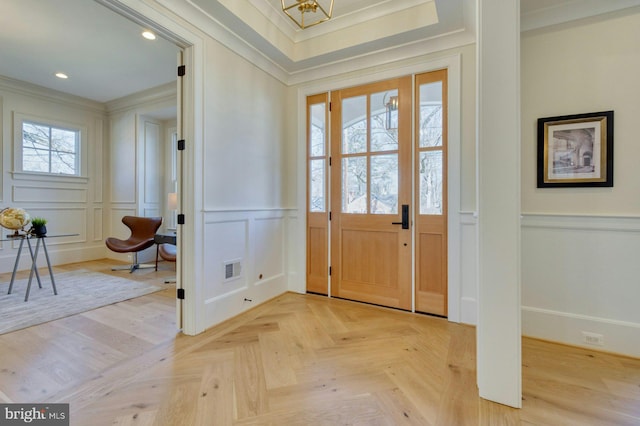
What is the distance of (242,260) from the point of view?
2910mm

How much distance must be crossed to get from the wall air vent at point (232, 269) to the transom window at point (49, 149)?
440cm

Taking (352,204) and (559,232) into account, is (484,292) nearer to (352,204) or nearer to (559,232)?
(559,232)

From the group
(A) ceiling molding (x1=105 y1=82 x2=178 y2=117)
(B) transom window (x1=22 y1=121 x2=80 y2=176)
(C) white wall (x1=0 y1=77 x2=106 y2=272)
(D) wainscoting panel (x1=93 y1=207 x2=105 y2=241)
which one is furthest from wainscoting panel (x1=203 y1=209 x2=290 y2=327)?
(B) transom window (x1=22 y1=121 x2=80 y2=176)

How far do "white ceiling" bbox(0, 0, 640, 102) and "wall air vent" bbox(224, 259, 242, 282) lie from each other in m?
2.14

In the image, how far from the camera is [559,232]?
230 centimetres

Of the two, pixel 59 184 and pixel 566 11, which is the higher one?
pixel 566 11

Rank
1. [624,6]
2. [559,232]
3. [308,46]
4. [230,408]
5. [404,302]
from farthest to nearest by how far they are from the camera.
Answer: [308,46] < [404,302] < [559,232] < [624,6] < [230,408]

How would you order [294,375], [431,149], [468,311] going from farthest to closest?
[431,149], [468,311], [294,375]

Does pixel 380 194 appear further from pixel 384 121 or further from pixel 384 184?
pixel 384 121

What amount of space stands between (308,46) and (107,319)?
3455mm

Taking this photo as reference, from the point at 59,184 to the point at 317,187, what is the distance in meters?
4.74

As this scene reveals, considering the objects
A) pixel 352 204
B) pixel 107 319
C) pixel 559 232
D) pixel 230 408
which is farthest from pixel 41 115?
pixel 559 232

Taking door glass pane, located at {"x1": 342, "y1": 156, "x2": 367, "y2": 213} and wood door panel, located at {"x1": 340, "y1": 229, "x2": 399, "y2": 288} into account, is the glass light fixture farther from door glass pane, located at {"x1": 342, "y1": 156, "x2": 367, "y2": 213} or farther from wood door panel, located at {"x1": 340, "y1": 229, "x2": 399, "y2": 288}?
wood door panel, located at {"x1": 340, "y1": 229, "x2": 399, "y2": 288}

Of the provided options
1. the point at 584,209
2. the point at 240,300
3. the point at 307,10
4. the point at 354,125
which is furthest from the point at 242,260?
the point at 584,209
